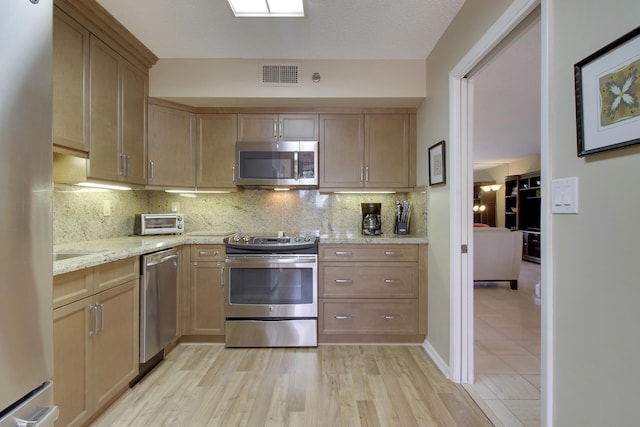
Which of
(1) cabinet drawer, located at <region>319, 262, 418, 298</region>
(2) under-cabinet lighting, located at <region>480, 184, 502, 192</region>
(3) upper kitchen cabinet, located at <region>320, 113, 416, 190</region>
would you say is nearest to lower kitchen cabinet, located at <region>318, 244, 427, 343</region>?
(1) cabinet drawer, located at <region>319, 262, 418, 298</region>

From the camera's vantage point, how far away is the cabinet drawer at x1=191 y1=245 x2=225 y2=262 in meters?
2.68

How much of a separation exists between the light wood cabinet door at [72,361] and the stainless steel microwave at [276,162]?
1653 mm

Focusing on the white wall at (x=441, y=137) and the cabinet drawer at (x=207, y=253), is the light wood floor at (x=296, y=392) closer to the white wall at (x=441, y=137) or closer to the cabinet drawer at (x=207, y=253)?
the white wall at (x=441, y=137)

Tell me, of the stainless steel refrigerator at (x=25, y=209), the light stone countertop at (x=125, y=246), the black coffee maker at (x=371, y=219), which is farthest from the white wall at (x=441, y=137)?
the stainless steel refrigerator at (x=25, y=209)

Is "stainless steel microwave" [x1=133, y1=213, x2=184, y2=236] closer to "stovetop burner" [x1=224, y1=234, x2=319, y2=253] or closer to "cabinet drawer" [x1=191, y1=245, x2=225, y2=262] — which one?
"cabinet drawer" [x1=191, y1=245, x2=225, y2=262]

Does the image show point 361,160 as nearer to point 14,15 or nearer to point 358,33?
point 358,33

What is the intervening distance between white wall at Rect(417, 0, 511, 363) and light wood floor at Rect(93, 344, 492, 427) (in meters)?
0.38

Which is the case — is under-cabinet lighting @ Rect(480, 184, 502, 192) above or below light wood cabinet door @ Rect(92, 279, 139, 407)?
above

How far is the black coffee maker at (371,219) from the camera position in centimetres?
301

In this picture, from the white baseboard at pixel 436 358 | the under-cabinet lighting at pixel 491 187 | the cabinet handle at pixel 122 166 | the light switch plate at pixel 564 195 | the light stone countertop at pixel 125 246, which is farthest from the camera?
the under-cabinet lighting at pixel 491 187

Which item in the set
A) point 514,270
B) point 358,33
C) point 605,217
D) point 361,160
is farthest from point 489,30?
point 514,270

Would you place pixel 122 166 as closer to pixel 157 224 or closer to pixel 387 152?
pixel 157 224

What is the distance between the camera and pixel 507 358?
2.42 metres

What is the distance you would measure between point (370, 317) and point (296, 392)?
93cm
